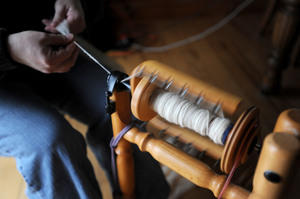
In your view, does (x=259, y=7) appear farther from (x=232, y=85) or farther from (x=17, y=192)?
(x=17, y=192)

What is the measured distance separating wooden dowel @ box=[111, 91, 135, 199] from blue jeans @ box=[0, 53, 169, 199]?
0.07 metres

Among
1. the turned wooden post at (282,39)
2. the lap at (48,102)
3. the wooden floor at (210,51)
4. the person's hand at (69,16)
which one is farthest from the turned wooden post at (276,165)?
the turned wooden post at (282,39)

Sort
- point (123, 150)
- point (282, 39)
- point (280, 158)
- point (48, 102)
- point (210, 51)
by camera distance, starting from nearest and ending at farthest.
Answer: point (280, 158) → point (123, 150) → point (48, 102) → point (282, 39) → point (210, 51)

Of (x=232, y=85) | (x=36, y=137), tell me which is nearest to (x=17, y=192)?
(x=36, y=137)

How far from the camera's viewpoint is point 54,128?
0.62 m

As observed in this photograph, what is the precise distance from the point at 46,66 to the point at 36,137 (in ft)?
0.52

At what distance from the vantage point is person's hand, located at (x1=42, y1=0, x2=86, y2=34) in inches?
27.0

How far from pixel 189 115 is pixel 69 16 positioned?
1.43ft

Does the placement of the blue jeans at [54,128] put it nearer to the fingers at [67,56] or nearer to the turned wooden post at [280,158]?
the fingers at [67,56]

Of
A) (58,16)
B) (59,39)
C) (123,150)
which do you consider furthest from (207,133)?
(58,16)

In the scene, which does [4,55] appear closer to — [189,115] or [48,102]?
[48,102]

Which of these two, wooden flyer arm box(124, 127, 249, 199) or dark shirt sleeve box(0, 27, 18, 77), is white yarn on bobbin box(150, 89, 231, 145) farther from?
dark shirt sleeve box(0, 27, 18, 77)

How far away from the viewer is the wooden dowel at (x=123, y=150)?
568 millimetres

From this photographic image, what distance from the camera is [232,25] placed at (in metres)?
2.08
